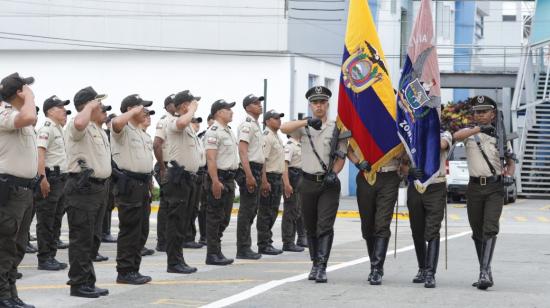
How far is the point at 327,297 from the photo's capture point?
11.6 metres

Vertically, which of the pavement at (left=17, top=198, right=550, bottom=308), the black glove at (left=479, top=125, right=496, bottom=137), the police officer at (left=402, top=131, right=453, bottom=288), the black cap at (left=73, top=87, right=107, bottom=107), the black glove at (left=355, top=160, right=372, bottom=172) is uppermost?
the black cap at (left=73, top=87, right=107, bottom=107)

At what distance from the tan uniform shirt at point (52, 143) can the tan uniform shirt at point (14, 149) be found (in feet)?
15.2

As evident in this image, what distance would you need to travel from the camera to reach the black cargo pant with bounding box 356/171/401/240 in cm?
1290

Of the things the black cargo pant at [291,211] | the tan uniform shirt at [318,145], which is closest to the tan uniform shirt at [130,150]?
the tan uniform shirt at [318,145]

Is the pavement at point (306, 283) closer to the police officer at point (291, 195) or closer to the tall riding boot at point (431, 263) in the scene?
the tall riding boot at point (431, 263)

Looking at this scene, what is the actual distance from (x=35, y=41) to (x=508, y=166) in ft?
89.2

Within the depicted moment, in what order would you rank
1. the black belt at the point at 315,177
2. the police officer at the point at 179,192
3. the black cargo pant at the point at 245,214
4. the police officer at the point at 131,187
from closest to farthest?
the police officer at the point at 131,187 < the black belt at the point at 315,177 < the police officer at the point at 179,192 < the black cargo pant at the point at 245,214

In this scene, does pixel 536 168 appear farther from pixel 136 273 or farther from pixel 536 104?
pixel 136 273

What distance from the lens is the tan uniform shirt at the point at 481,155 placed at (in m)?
12.8

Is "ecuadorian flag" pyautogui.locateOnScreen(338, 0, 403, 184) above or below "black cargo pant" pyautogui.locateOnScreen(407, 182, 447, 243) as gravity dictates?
above

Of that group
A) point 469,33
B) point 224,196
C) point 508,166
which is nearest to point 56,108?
A: point 224,196

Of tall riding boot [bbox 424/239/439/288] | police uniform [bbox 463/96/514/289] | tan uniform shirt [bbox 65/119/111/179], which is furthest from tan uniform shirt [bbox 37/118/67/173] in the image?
police uniform [bbox 463/96/514/289]

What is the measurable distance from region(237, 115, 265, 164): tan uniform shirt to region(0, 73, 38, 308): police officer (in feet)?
19.3

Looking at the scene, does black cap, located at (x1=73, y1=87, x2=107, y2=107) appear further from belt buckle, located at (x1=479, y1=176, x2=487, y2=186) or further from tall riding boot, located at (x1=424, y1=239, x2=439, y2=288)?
belt buckle, located at (x1=479, y1=176, x2=487, y2=186)
